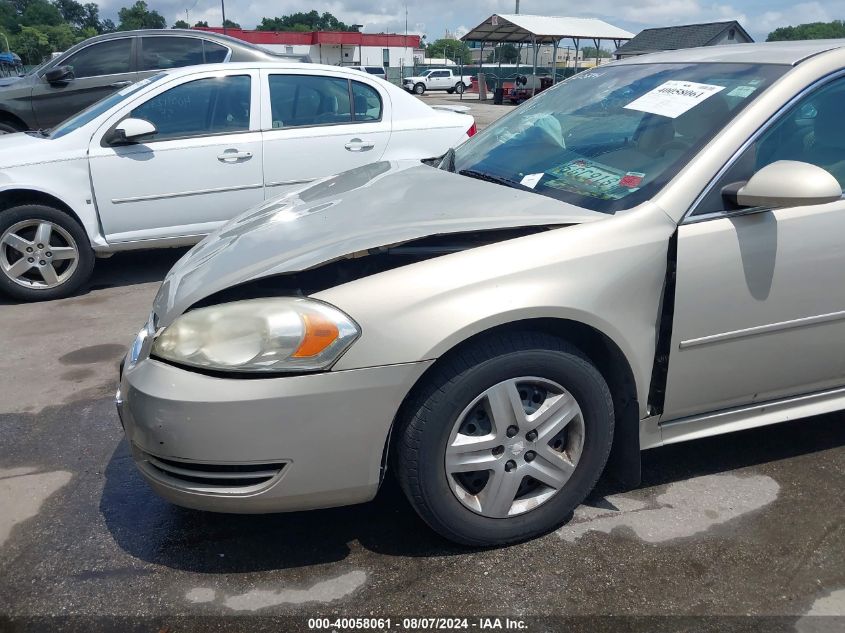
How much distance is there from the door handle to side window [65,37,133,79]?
11.2 feet

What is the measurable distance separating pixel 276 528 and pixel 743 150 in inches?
81.0

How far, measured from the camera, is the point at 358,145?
586 cm

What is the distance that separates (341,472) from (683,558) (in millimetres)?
1174

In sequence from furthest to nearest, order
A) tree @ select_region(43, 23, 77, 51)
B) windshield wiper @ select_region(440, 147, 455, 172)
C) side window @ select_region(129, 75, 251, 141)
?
tree @ select_region(43, 23, 77, 51) → side window @ select_region(129, 75, 251, 141) → windshield wiper @ select_region(440, 147, 455, 172)

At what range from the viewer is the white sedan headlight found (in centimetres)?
205

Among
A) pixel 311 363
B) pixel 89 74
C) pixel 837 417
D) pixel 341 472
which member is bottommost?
pixel 837 417

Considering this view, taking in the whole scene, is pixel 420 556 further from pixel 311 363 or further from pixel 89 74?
pixel 89 74

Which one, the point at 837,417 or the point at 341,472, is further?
the point at 837,417

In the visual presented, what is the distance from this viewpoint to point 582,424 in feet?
7.68

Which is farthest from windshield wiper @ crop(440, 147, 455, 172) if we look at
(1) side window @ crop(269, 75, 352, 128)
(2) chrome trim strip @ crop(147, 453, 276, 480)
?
(1) side window @ crop(269, 75, 352, 128)

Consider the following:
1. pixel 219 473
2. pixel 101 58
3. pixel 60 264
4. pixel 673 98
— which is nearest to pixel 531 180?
pixel 673 98

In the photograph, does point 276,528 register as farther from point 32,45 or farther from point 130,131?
point 32,45

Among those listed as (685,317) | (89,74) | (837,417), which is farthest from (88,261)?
(837,417)

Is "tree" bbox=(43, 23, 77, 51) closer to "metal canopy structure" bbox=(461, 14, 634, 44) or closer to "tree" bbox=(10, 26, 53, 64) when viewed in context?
"tree" bbox=(10, 26, 53, 64)
